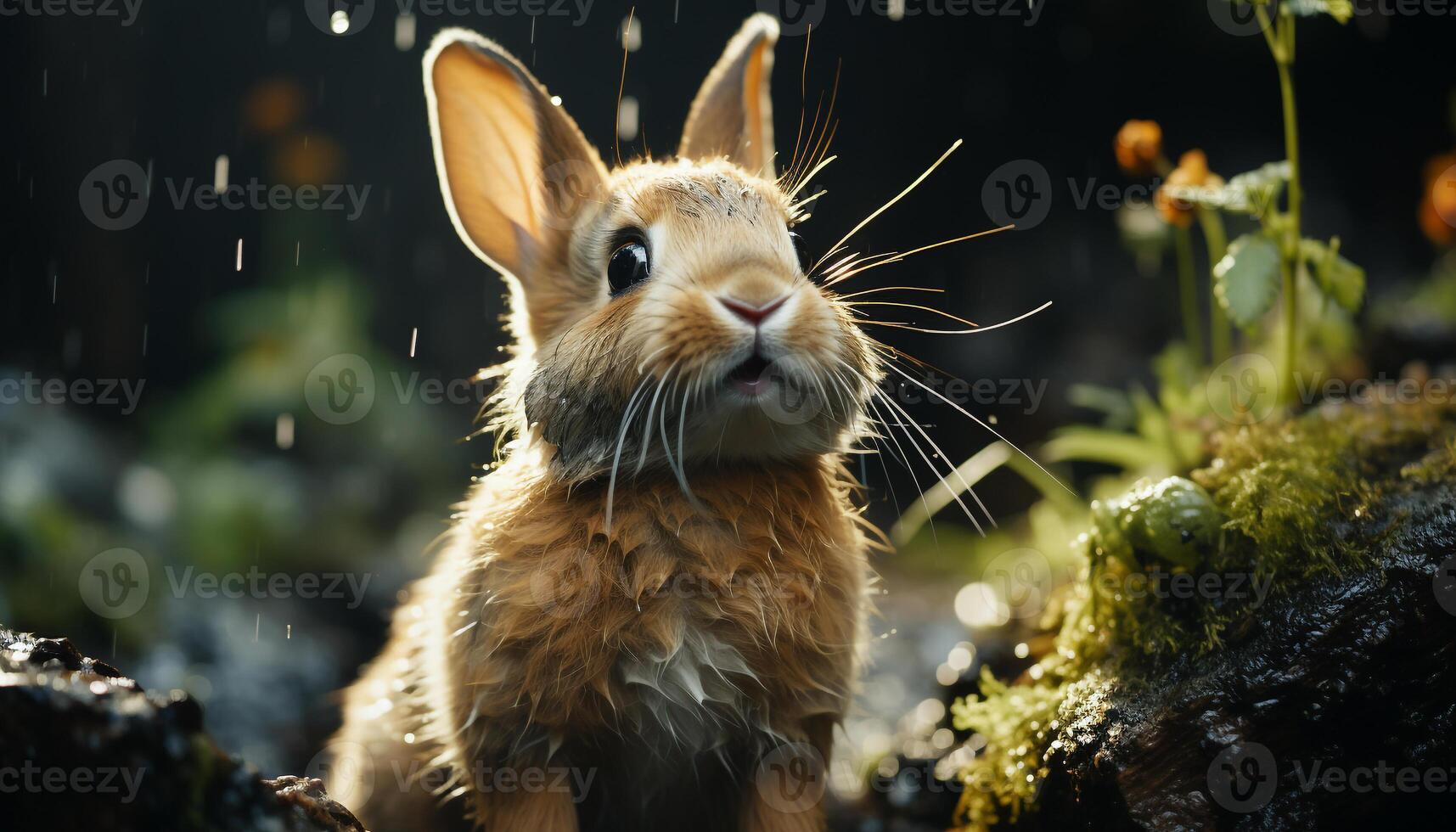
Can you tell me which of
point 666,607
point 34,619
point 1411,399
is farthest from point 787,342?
point 34,619

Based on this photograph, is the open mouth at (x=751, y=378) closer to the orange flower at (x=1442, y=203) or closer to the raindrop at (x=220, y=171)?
the orange flower at (x=1442, y=203)

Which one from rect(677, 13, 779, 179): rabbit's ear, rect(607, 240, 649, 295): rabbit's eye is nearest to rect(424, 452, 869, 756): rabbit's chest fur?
rect(607, 240, 649, 295): rabbit's eye

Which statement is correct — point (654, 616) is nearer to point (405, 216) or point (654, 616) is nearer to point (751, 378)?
point (751, 378)

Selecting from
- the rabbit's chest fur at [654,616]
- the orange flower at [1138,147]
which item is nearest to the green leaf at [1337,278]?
the orange flower at [1138,147]

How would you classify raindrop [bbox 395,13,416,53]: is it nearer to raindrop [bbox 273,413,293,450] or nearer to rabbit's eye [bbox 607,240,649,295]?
raindrop [bbox 273,413,293,450]

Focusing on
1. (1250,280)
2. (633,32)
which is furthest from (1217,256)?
(633,32)

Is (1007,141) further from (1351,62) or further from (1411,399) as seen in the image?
(1411,399)
